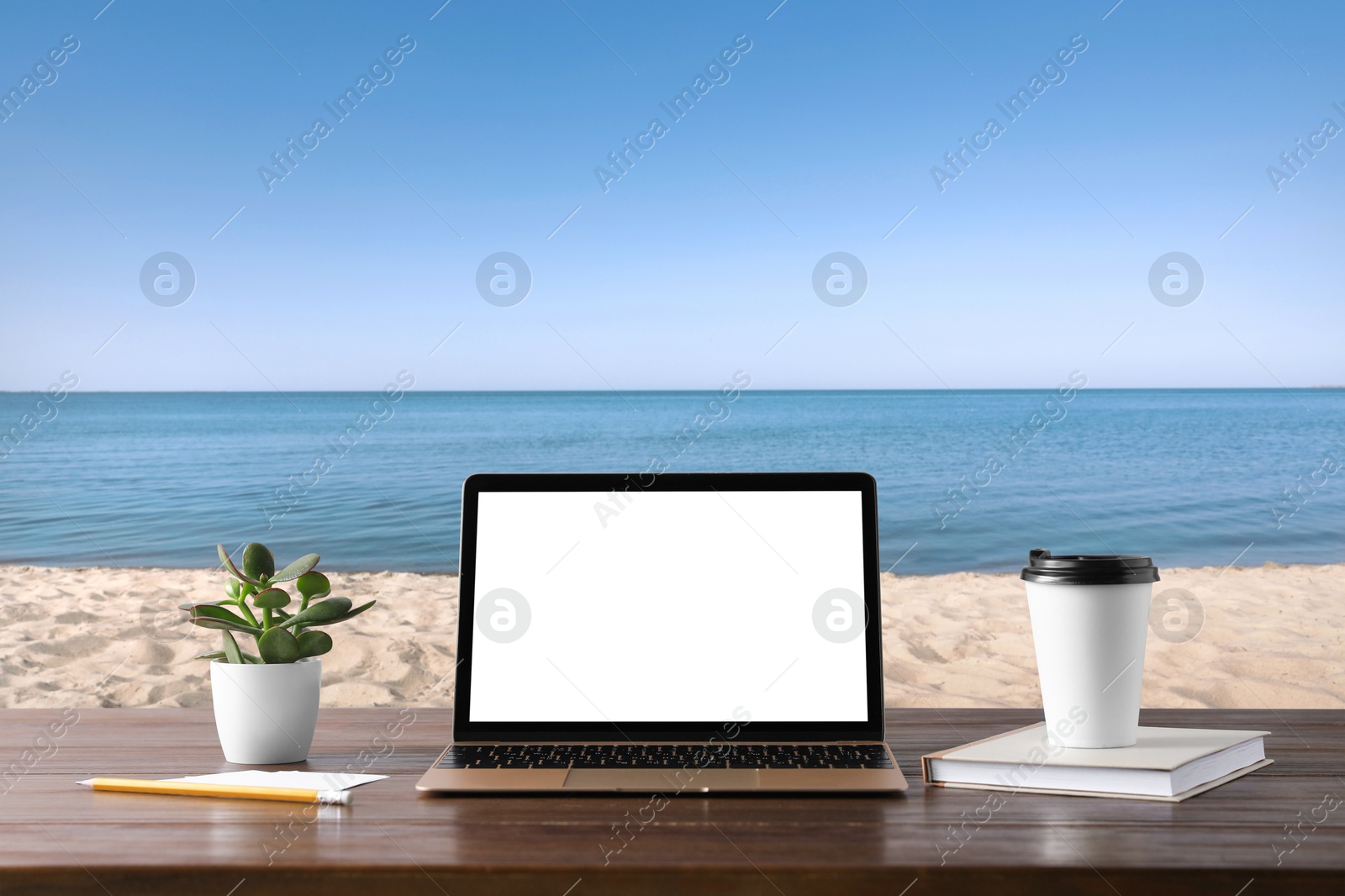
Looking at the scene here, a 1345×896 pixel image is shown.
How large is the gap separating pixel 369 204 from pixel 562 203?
9.98ft

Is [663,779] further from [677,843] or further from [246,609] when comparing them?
[246,609]

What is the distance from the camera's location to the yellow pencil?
688 mm

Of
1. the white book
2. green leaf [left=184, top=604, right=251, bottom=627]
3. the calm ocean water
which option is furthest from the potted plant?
the calm ocean water

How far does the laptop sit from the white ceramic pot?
151mm

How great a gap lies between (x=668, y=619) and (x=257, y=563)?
1.34 ft

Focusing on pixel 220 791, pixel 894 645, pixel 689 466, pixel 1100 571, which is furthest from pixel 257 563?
pixel 689 466

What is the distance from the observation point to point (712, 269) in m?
12.9

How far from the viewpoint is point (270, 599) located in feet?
2.86

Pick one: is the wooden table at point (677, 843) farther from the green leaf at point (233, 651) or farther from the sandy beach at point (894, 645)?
the sandy beach at point (894, 645)

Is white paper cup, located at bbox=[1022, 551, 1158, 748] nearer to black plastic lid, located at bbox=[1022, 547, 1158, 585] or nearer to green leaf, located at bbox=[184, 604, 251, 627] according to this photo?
black plastic lid, located at bbox=[1022, 547, 1158, 585]

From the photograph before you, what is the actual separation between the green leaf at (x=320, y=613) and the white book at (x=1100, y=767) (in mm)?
545

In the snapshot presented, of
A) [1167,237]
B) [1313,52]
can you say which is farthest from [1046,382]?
[1313,52]

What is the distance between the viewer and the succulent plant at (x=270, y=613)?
2.79 feet

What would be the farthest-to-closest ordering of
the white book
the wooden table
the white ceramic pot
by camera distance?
the white ceramic pot < the white book < the wooden table
